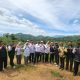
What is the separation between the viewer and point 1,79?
13414 mm

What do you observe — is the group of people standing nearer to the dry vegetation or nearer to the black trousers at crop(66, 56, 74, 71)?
the black trousers at crop(66, 56, 74, 71)

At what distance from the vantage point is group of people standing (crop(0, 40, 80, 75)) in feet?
53.8

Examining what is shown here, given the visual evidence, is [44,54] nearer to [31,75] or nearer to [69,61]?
[69,61]

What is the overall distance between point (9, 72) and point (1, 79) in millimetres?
2273

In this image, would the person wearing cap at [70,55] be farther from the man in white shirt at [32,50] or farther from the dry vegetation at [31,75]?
the man in white shirt at [32,50]

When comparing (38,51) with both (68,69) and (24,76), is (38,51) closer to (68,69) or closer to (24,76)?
(68,69)

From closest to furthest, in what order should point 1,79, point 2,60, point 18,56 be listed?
point 1,79 → point 2,60 → point 18,56

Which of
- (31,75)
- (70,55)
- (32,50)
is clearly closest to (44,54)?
(32,50)

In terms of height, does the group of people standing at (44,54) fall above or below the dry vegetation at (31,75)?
above

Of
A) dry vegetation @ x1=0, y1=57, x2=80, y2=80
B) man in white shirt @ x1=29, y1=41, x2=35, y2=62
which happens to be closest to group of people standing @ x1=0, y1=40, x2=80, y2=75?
man in white shirt @ x1=29, y1=41, x2=35, y2=62

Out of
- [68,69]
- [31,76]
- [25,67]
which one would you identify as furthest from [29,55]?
[31,76]

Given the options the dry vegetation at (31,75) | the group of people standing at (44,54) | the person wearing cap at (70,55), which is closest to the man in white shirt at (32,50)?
the group of people standing at (44,54)

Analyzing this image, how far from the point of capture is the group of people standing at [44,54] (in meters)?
16.4

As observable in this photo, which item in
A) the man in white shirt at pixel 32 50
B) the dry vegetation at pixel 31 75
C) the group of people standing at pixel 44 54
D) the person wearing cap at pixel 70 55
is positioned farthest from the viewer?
the man in white shirt at pixel 32 50
